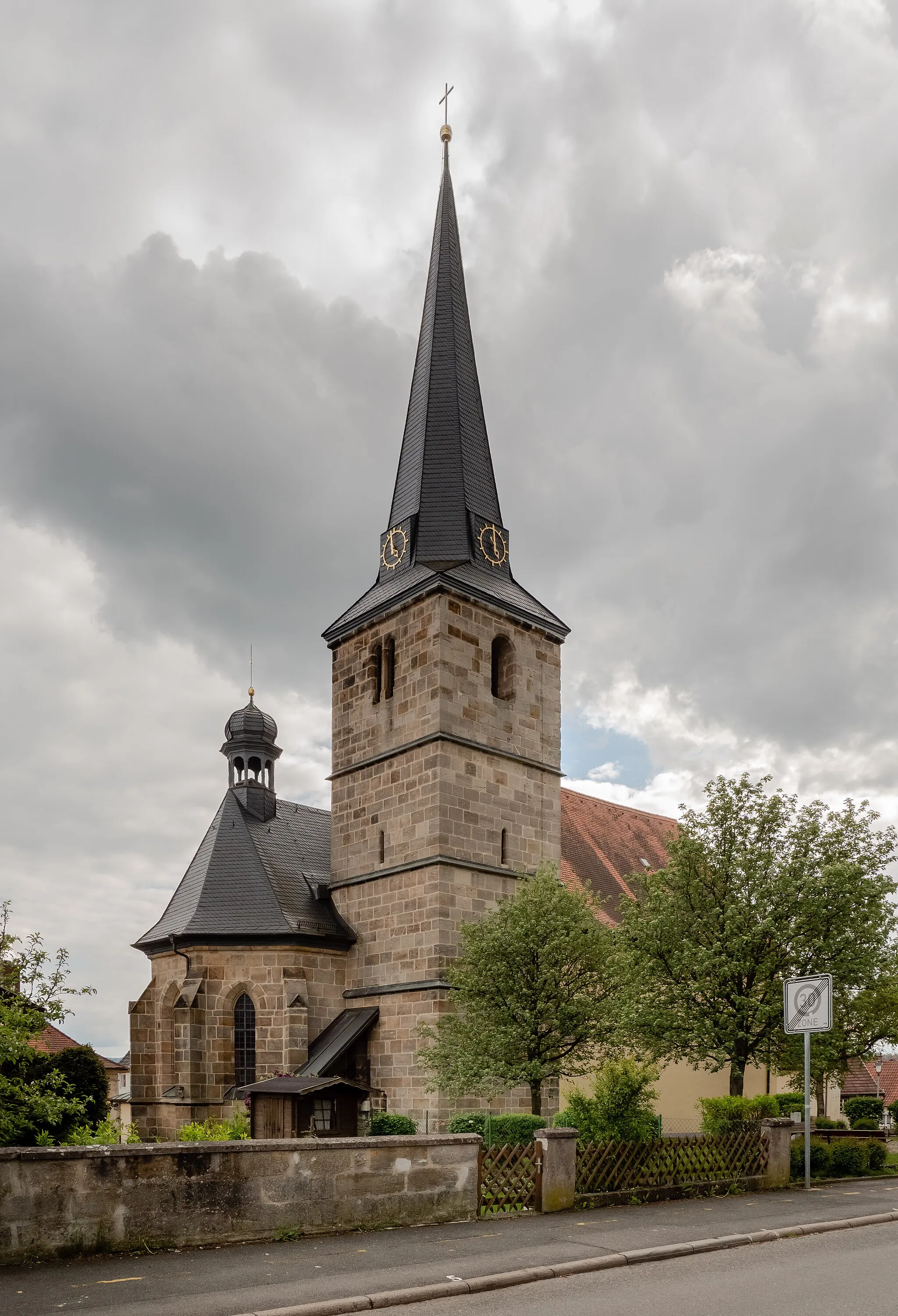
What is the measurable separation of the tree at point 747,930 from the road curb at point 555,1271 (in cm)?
677

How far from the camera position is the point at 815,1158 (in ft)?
66.0

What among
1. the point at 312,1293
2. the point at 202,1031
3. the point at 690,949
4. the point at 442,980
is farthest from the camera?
the point at 202,1031

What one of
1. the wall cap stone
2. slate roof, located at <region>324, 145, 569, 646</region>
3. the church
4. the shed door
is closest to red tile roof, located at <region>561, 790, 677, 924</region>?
the church

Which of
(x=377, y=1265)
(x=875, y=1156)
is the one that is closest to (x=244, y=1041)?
(x=875, y=1156)

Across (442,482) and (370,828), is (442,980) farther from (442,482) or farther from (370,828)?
(442,482)

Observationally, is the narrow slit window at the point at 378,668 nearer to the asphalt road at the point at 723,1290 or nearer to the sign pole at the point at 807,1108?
the sign pole at the point at 807,1108

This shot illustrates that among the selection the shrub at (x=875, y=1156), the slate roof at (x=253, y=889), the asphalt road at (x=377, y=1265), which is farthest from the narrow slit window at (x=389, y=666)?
the asphalt road at (x=377, y=1265)

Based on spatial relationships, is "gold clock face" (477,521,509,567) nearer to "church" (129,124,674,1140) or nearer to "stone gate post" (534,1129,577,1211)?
"church" (129,124,674,1140)

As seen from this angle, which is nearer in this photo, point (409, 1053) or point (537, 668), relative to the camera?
point (409, 1053)

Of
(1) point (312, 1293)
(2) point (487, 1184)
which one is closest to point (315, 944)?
(2) point (487, 1184)

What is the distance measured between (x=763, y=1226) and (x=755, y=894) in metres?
8.81

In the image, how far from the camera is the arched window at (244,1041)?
2856cm

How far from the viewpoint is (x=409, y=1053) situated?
26219 millimetres

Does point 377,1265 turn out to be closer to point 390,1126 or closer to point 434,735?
point 390,1126
